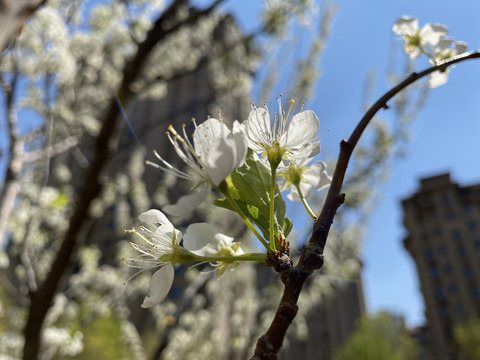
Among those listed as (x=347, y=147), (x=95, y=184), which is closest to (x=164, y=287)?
(x=347, y=147)

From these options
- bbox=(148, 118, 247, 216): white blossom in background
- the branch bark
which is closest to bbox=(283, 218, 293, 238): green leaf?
bbox=(148, 118, 247, 216): white blossom in background

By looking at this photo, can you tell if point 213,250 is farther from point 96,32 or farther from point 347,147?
point 96,32

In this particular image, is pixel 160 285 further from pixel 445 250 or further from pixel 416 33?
pixel 445 250

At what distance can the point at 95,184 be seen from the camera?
7.53 feet

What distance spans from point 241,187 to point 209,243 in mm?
77

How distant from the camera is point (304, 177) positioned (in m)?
0.53

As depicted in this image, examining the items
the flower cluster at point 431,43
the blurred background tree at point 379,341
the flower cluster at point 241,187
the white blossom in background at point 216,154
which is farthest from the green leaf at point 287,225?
the blurred background tree at point 379,341

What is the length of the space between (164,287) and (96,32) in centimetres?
536

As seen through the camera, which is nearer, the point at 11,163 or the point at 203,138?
the point at 203,138

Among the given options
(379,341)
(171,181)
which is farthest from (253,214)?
(379,341)

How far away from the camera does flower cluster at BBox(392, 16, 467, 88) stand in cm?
56

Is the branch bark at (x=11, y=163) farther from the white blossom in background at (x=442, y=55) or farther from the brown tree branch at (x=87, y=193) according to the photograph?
the white blossom in background at (x=442, y=55)

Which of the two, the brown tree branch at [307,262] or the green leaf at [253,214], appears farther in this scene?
the green leaf at [253,214]

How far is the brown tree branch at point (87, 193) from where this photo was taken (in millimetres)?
2082
